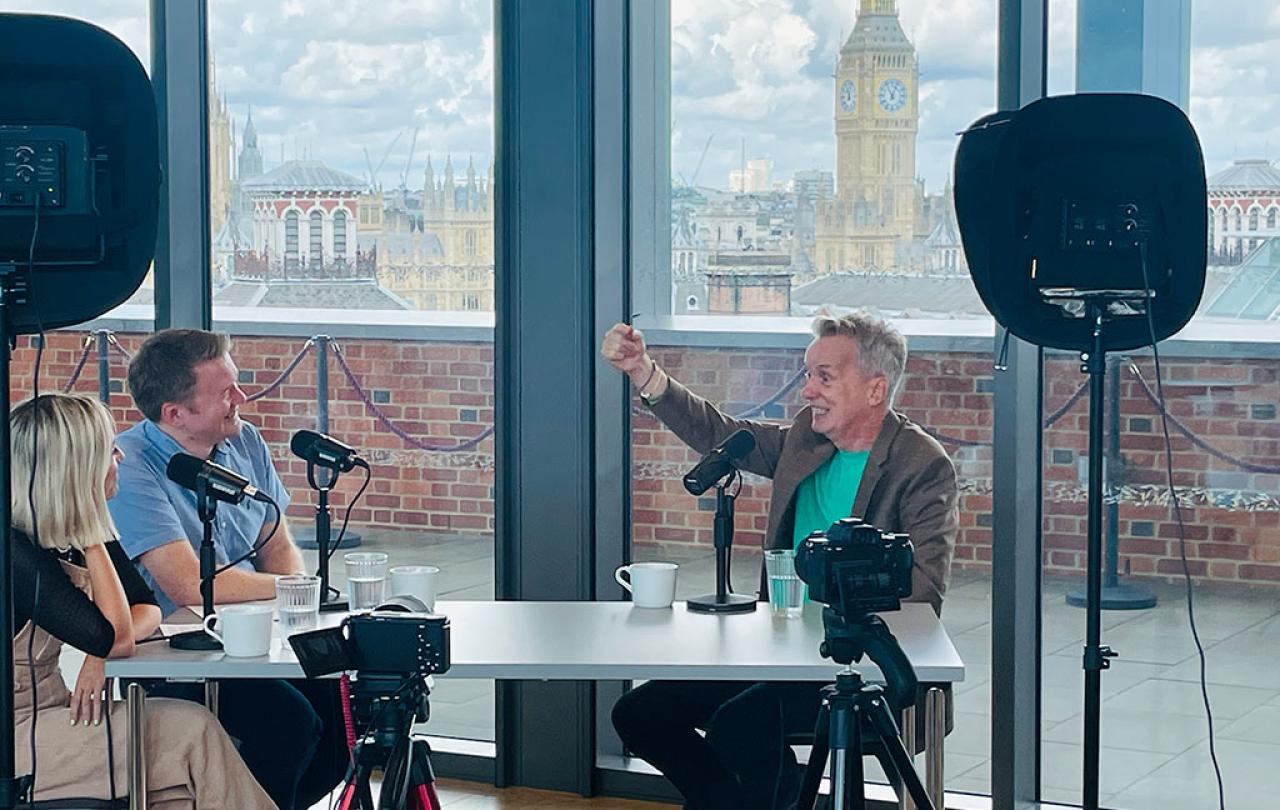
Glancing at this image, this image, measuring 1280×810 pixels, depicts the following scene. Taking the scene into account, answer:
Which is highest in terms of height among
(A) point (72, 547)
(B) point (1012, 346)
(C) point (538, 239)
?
(C) point (538, 239)

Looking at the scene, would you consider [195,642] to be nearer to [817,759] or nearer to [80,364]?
[817,759]

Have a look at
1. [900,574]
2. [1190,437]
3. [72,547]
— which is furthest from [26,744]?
[1190,437]

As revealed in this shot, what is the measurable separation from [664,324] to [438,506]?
2.67ft

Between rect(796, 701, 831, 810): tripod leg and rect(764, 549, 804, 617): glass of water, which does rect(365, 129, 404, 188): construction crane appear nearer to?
rect(764, 549, 804, 617): glass of water

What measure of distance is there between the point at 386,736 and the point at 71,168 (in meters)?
1.20

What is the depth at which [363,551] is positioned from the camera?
15.3 ft

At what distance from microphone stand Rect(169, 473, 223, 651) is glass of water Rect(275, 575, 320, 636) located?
0.13 metres

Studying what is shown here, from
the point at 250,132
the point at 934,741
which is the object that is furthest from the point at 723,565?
the point at 250,132

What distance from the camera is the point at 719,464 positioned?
3.39m

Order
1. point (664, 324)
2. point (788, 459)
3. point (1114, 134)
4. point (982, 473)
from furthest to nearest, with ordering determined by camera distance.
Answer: point (664, 324) < point (982, 473) < point (788, 459) < point (1114, 134)

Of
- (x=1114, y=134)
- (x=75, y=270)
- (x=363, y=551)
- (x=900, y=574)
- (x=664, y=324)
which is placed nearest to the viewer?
(x=900, y=574)

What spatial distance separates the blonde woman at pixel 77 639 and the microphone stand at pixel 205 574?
0.10 metres

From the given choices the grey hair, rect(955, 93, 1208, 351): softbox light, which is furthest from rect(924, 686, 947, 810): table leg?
the grey hair

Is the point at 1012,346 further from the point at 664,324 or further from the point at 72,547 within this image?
the point at 72,547
